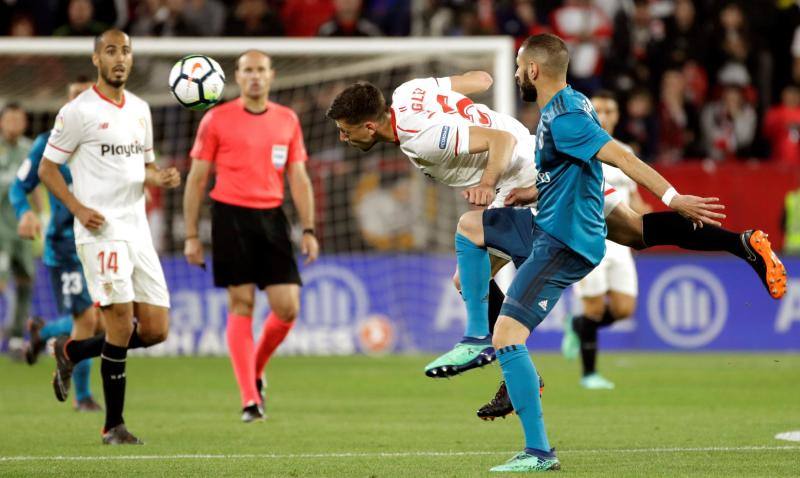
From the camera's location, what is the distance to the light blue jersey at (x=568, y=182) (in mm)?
6604

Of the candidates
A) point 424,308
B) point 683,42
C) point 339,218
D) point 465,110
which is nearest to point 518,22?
point 683,42

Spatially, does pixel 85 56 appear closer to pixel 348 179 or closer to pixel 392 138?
pixel 348 179

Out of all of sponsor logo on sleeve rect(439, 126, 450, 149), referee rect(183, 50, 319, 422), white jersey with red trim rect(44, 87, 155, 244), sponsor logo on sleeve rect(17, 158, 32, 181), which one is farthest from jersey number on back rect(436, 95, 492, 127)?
sponsor logo on sleeve rect(17, 158, 32, 181)

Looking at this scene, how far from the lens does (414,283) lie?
53.4ft

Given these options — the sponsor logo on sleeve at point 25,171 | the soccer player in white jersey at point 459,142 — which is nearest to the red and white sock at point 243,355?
the sponsor logo on sleeve at point 25,171

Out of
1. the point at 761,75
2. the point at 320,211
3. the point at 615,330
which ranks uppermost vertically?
the point at 761,75

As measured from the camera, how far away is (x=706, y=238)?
754cm

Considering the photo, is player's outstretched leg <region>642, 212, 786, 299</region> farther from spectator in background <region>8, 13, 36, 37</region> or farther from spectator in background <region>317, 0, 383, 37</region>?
spectator in background <region>8, 13, 36, 37</region>

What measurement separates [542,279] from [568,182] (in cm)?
49

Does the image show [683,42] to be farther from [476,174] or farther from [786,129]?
[476,174]

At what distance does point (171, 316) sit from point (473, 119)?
9.33 m

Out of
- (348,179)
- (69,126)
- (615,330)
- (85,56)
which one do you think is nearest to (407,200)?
(348,179)

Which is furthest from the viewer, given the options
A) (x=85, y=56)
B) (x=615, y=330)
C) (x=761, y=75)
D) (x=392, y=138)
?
(x=761, y=75)

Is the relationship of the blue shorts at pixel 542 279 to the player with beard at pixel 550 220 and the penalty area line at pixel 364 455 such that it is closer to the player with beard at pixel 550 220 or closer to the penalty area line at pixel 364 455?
the player with beard at pixel 550 220
